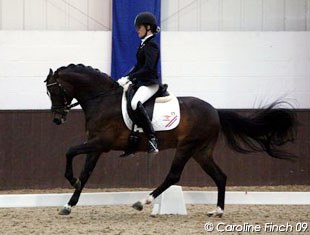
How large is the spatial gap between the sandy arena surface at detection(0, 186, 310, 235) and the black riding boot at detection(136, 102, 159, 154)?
676 mm

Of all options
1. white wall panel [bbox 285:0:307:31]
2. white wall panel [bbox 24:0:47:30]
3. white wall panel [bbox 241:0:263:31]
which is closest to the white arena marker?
white wall panel [bbox 24:0:47:30]

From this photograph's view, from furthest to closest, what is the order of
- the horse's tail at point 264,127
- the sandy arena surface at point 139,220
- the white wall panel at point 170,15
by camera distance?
the white wall panel at point 170,15, the horse's tail at point 264,127, the sandy arena surface at point 139,220

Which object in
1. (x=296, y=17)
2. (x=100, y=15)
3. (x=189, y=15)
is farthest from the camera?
(x=296, y=17)

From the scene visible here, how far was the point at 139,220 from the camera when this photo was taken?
7.38 metres

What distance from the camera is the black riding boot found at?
7547mm

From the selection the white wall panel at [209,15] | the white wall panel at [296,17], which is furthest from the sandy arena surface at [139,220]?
the white wall panel at [296,17]

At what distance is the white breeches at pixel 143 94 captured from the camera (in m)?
7.59

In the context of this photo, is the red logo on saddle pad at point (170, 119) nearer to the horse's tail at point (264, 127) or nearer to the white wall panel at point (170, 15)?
the horse's tail at point (264, 127)

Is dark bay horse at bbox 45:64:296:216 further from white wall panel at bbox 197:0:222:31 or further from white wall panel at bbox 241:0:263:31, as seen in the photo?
white wall panel at bbox 241:0:263:31

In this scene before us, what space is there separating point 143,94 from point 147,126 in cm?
31

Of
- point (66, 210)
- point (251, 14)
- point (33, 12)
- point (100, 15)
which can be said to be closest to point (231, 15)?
point (251, 14)

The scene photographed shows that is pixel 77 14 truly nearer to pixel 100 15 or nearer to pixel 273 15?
pixel 100 15

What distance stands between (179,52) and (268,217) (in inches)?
196

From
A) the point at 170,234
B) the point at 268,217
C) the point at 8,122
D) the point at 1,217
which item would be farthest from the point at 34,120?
the point at 170,234
